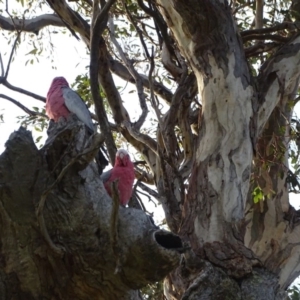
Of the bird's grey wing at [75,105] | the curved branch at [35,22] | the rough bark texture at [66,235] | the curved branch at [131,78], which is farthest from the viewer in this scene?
the curved branch at [35,22]

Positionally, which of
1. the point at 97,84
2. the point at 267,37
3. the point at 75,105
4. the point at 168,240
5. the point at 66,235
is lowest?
the point at 168,240

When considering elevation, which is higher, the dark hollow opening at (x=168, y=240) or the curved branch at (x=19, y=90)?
the curved branch at (x=19, y=90)

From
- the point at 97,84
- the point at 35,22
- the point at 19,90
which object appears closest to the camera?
the point at 97,84

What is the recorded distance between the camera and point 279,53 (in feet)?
16.3

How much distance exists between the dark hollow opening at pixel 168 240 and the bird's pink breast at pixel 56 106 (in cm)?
265

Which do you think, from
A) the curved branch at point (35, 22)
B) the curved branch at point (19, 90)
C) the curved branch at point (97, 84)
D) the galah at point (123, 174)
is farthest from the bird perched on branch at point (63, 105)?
the curved branch at point (35, 22)

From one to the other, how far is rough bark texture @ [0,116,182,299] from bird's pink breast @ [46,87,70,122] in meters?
2.46

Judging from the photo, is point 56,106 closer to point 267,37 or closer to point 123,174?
point 123,174

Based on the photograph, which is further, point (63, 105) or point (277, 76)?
point (63, 105)

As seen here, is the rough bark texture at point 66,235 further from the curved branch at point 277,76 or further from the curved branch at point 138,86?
the curved branch at point 138,86

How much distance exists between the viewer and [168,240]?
2637 mm

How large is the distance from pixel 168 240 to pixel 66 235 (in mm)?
388

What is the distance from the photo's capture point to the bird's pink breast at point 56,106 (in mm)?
5215

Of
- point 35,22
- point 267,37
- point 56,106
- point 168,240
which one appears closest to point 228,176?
point 168,240
